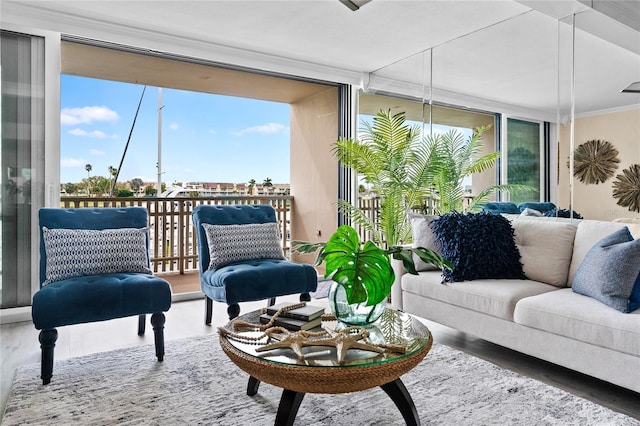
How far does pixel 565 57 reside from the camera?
3.23 metres

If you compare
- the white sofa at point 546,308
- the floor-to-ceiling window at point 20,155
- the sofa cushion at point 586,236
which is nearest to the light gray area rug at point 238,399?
the white sofa at point 546,308

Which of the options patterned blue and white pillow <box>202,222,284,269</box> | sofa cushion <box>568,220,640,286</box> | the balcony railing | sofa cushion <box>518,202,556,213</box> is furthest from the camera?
the balcony railing

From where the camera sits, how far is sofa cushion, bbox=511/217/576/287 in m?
2.68

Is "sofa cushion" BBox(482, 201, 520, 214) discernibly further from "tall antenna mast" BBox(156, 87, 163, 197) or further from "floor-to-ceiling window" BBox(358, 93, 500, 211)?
"tall antenna mast" BBox(156, 87, 163, 197)

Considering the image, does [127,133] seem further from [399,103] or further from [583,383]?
[583,383]

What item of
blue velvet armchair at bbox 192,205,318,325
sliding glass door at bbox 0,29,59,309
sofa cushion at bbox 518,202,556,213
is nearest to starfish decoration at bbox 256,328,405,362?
blue velvet armchair at bbox 192,205,318,325

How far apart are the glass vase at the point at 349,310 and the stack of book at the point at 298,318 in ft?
0.28

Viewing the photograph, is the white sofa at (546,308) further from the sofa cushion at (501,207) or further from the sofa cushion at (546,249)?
the sofa cushion at (501,207)

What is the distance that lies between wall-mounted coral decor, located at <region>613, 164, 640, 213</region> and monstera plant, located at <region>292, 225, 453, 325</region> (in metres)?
1.75

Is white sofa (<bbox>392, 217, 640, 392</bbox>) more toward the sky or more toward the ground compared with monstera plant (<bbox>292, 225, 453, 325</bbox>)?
more toward the ground

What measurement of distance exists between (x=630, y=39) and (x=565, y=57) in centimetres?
41

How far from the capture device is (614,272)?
2.12 metres

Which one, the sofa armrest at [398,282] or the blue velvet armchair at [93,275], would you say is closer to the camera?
the blue velvet armchair at [93,275]

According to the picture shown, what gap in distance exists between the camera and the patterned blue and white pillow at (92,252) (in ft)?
8.28
